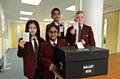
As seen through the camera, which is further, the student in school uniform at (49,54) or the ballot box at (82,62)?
the student in school uniform at (49,54)

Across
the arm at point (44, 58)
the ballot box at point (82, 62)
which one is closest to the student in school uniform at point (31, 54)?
the arm at point (44, 58)

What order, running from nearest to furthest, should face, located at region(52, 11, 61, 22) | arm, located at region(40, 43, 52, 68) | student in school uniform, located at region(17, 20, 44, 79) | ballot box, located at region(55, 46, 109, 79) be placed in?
1. ballot box, located at region(55, 46, 109, 79)
2. arm, located at region(40, 43, 52, 68)
3. student in school uniform, located at region(17, 20, 44, 79)
4. face, located at region(52, 11, 61, 22)

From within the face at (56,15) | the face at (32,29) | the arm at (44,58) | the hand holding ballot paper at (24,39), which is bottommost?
the arm at (44,58)

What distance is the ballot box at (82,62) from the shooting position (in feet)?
3.80

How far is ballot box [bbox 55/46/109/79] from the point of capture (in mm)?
1158

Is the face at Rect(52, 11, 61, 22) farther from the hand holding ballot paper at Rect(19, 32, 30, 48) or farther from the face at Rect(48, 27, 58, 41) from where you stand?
the hand holding ballot paper at Rect(19, 32, 30, 48)

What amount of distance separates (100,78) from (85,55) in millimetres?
220

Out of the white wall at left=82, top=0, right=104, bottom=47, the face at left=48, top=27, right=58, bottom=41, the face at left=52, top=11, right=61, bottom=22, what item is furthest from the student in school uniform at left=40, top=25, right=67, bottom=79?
the white wall at left=82, top=0, right=104, bottom=47

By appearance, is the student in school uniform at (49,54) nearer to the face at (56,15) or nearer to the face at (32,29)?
the face at (32,29)

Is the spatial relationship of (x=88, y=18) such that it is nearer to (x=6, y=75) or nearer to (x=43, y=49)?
(x=43, y=49)

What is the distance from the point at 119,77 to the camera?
1.21 meters

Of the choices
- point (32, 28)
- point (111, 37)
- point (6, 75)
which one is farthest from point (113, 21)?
point (32, 28)

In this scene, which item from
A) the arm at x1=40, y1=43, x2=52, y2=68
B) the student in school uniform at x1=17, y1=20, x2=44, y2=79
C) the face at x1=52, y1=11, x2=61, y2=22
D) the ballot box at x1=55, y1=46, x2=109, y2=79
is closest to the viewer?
the ballot box at x1=55, y1=46, x2=109, y2=79

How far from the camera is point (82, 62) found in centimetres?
119
